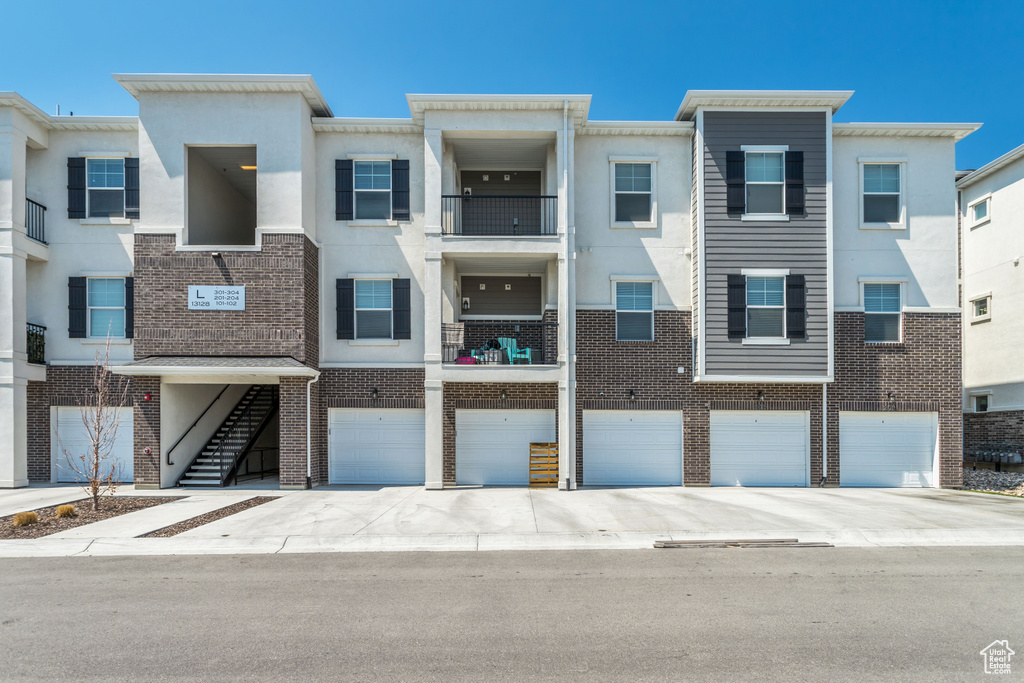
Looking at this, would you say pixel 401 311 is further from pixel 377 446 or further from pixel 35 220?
pixel 35 220

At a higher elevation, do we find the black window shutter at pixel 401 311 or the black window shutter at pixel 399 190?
the black window shutter at pixel 399 190

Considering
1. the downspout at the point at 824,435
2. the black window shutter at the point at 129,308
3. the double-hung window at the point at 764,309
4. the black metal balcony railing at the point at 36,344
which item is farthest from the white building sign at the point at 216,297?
the downspout at the point at 824,435

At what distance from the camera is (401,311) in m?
15.9

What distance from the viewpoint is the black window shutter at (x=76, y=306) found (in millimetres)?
15977

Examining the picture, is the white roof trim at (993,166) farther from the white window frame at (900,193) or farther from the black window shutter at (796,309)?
the black window shutter at (796,309)

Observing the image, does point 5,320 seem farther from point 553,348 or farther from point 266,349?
point 553,348

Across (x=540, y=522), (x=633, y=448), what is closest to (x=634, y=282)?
(x=633, y=448)

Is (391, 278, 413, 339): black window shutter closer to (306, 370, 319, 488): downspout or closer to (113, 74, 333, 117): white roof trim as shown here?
(306, 370, 319, 488): downspout

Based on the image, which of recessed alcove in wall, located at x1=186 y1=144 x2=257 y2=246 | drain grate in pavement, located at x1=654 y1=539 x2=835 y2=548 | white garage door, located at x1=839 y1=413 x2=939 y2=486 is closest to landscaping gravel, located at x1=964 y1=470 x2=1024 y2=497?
white garage door, located at x1=839 y1=413 x2=939 y2=486

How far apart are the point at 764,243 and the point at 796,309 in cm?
183

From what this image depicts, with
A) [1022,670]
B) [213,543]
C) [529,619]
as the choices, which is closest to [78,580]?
[213,543]

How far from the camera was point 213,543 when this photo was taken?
962cm

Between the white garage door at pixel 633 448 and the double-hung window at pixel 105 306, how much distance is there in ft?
41.3

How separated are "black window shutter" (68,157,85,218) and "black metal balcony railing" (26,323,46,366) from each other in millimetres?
3089
